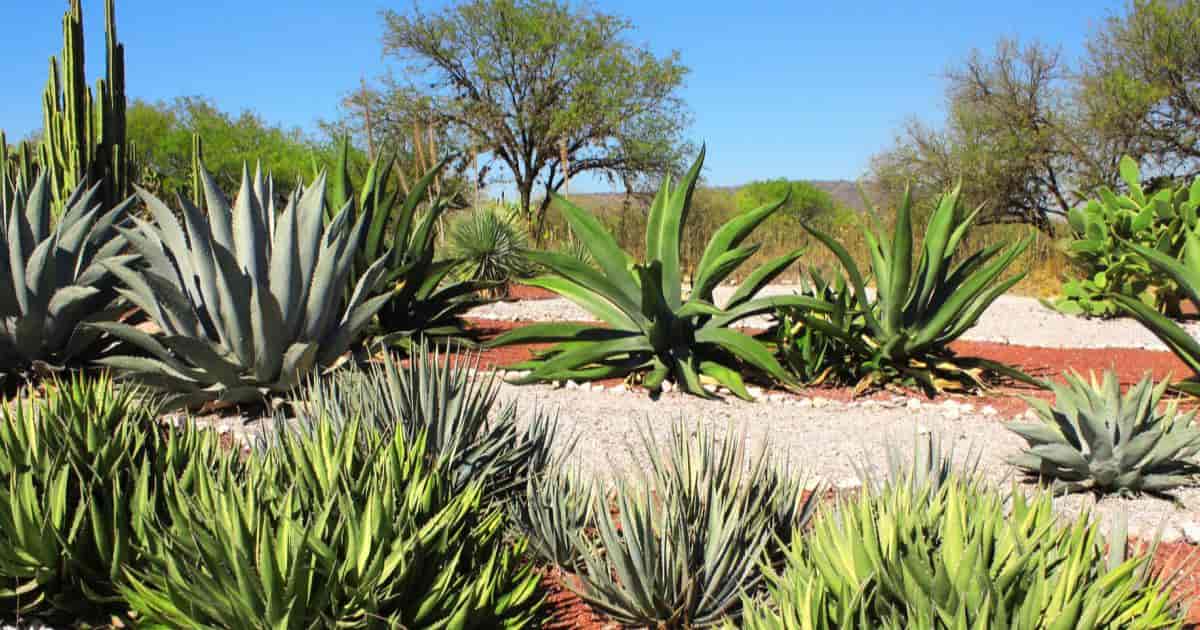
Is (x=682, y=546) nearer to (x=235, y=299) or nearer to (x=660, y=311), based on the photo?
(x=235, y=299)

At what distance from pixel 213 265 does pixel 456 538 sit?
10.9ft

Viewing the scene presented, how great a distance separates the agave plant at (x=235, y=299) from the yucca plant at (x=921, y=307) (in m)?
3.26

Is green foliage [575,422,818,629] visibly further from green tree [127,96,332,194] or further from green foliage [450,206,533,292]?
green tree [127,96,332,194]

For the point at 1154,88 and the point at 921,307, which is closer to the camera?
the point at 921,307

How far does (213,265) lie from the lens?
17.4 ft

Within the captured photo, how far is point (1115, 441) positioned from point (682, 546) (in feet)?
8.00

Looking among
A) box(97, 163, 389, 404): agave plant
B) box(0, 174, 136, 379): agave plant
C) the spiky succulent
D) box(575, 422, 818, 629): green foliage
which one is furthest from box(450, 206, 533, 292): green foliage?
box(575, 422, 818, 629): green foliage

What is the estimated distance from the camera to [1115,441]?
4.10 metres

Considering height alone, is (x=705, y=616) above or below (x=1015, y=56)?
below

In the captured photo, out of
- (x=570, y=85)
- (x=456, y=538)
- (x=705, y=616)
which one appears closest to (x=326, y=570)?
(x=456, y=538)

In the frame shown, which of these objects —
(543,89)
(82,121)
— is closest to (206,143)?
(543,89)

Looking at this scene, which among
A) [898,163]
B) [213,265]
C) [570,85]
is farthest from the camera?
[570,85]

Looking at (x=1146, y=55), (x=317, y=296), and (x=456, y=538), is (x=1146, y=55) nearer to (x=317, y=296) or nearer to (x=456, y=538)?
(x=317, y=296)

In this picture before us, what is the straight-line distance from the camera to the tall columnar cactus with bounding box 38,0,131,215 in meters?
8.48
